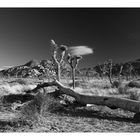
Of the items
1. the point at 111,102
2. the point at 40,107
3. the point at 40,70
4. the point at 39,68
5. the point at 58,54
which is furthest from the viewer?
the point at 40,70

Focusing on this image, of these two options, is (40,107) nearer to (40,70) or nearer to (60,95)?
(60,95)

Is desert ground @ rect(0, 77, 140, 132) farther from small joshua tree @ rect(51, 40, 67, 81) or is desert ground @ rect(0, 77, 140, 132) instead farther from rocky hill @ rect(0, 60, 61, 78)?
rocky hill @ rect(0, 60, 61, 78)

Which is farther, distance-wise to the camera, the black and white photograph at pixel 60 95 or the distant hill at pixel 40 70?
the distant hill at pixel 40 70

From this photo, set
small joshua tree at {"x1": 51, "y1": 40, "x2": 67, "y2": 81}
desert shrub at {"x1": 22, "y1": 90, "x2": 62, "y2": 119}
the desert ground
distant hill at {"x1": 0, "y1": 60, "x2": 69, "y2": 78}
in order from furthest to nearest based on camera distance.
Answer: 1. distant hill at {"x1": 0, "y1": 60, "x2": 69, "y2": 78}
2. small joshua tree at {"x1": 51, "y1": 40, "x2": 67, "y2": 81}
3. desert shrub at {"x1": 22, "y1": 90, "x2": 62, "y2": 119}
4. the desert ground

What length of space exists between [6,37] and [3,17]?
84 cm

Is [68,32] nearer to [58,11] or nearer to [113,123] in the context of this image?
[58,11]

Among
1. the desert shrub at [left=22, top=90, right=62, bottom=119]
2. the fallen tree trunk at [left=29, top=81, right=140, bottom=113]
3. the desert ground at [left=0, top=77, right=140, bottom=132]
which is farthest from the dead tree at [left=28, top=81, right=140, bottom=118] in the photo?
the desert shrub at [left=22, top=90, right=62, bottom=119]

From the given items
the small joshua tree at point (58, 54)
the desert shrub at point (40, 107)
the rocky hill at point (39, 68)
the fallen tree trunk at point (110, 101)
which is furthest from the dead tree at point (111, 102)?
the rocky hill at point (39, 68)

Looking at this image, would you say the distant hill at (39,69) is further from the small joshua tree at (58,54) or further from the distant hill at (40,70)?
the small joshua tree at (58,54)


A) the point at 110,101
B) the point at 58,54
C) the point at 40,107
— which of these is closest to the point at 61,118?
the point at 40,107

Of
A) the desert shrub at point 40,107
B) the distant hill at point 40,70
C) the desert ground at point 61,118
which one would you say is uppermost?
the distant hill at point 40,70

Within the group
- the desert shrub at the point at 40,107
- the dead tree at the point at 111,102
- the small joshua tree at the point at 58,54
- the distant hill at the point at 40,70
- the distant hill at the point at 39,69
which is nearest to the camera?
the desert shrub at the point at 40,107

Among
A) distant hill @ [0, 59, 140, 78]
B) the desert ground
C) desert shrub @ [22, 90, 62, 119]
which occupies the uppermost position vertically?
distant hill @ [0, 59, 140, 78]

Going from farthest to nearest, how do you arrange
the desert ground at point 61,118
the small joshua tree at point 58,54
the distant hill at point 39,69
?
the distant hill at point 39,69
the small joshua tree at point 58,54
the desert ground at point 61,118
